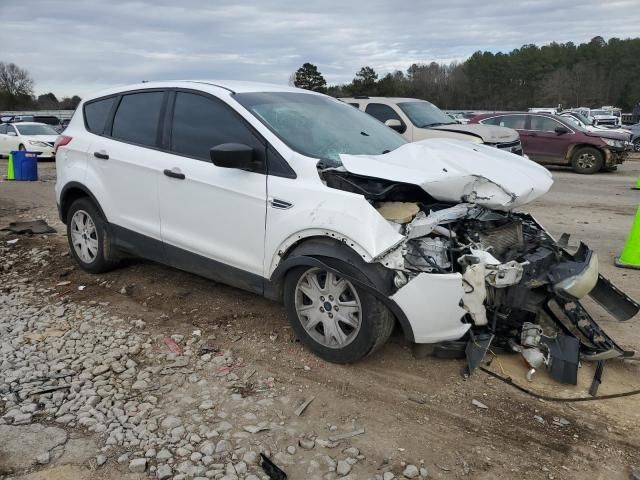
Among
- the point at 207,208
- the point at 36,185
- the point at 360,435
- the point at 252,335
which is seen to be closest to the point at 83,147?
the point at 207,208

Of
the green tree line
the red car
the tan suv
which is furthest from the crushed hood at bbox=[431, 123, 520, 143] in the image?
the green tree line

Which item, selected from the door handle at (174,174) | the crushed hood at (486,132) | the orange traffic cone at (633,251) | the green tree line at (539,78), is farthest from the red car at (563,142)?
the green tree line at (539,78)

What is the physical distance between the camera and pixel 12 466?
9.22 ft

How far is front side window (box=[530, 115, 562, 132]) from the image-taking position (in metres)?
16.0

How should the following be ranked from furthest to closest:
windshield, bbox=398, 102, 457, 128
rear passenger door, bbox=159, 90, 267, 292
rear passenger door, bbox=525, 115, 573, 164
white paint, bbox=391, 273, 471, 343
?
rear passenger door, bbox=525, 115, 573, 164, windshield, bbox=398, 102, 457, 128, rear passenger door, bbox=159, 90, 267, 292, white paint, bbox=391, 273, 471, 343

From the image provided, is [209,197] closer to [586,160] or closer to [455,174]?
[455,174]

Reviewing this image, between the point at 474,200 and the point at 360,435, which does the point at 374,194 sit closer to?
the point at 474,200

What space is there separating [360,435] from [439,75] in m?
87.6

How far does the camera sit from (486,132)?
1223cm

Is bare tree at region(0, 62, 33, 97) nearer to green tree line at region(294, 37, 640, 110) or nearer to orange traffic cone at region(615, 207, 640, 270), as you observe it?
green tree line at region(294, 37, 640, 110)

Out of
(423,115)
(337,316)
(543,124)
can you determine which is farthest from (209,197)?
(543,124)

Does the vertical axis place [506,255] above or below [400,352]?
above

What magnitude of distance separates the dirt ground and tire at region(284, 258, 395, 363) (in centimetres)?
14

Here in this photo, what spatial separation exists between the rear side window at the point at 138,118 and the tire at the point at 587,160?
13854 millimetres
